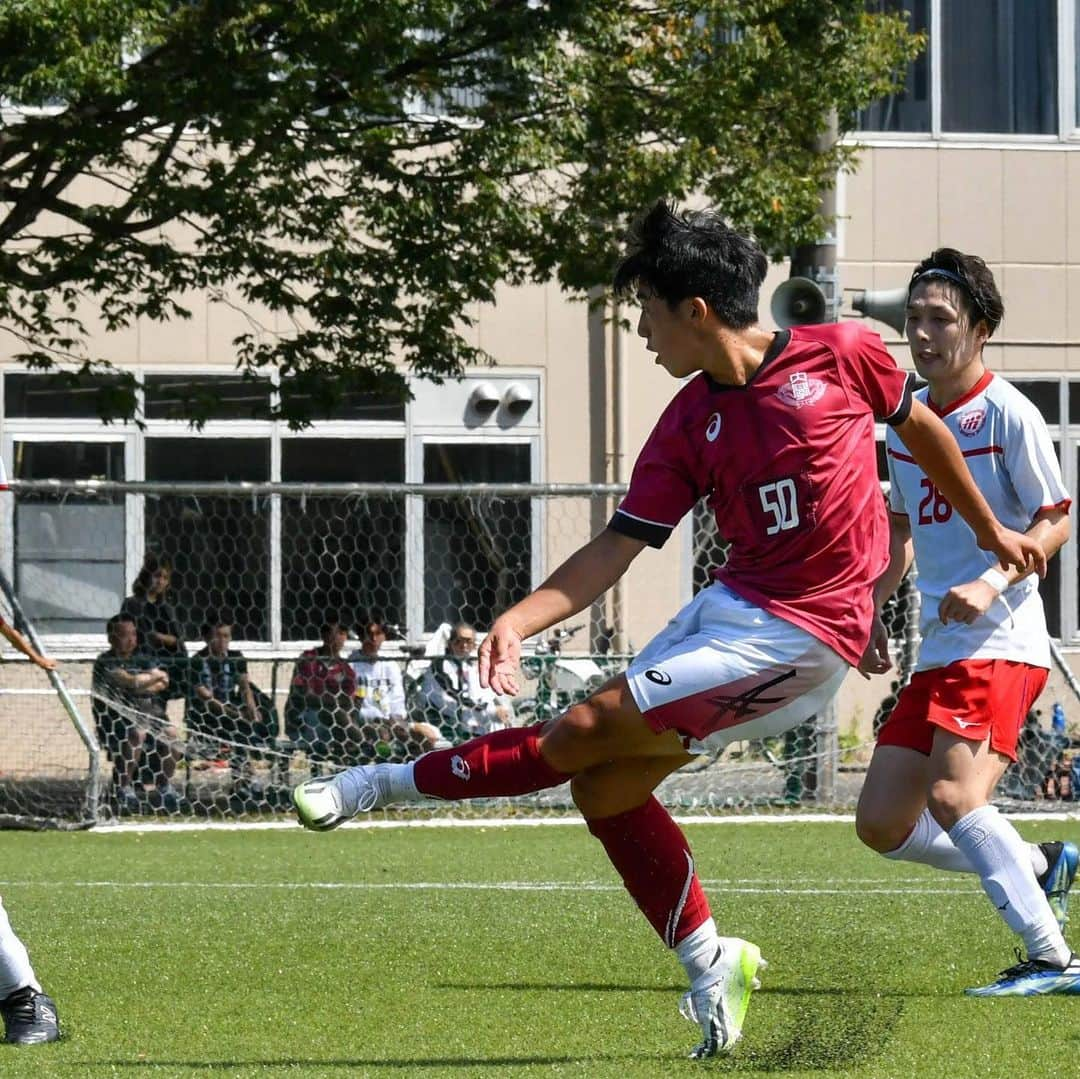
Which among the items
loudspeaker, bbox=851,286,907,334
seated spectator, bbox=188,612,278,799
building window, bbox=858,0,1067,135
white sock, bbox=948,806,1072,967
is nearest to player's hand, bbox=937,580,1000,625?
white sock, bbox=948,806,1072,967

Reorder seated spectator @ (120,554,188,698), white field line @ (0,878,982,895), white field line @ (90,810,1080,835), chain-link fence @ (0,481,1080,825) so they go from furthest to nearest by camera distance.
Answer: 1. seated spectator @ (120,554,188,698)
2. chain-link fence @ (0,481,1080,825)
3. white field line @ (90,810,1080,835)
4. white field line @ (0,878,982,895)

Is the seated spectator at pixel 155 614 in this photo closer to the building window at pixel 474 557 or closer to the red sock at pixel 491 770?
the building window at pixel 474 557

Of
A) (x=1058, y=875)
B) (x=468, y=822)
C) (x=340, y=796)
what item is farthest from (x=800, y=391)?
(x=468, y=822)

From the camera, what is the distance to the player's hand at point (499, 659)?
14.6ft

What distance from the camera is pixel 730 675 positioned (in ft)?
15.1

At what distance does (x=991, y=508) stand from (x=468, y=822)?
8.02 meters

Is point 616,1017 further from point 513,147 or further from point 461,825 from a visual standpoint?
point 513,147

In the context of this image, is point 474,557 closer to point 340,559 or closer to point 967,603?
point 340,559

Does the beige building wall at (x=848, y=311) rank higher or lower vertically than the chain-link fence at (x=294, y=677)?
higher

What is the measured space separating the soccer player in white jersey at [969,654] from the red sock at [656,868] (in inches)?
41.2

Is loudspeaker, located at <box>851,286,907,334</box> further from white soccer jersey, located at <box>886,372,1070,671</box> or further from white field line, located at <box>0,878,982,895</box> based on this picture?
white soccer jersey, located at <box>886,372,1070,671</box>

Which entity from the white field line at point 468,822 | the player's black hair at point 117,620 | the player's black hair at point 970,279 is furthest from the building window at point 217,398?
the player's black hair at point 970,279

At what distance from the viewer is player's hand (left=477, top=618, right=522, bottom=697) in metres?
4.44

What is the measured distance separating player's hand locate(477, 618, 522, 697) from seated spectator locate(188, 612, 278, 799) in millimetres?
9046
